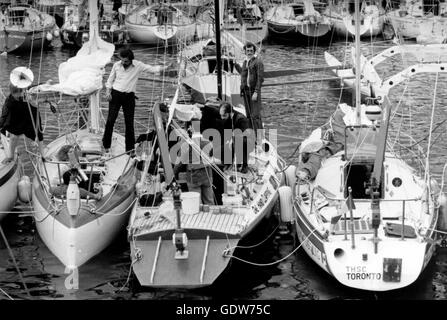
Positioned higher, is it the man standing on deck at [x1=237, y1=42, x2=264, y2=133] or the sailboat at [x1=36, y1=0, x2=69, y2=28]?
the man standing on deck at [x1=237, y1=42, x2=264, y2=133]

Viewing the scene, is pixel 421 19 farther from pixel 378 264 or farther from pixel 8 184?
pixel 378 264

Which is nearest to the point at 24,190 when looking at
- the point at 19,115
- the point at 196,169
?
the point at 19,115

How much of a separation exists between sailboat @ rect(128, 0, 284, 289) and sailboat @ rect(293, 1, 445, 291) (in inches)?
36.8

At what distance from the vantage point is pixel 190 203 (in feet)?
53.0

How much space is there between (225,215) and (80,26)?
27493mm

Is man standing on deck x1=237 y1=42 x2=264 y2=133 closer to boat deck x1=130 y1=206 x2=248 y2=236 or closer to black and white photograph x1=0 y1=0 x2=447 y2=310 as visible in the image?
black and white photograph x1=0 y1=0 x2=447 y2=310

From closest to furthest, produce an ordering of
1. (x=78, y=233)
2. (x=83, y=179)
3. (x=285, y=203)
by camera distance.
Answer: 1. (x=78, y=233)
2. (x=83, y=179)
3. (x=285, y=203)

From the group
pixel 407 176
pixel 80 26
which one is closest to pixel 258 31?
pixel 80 26

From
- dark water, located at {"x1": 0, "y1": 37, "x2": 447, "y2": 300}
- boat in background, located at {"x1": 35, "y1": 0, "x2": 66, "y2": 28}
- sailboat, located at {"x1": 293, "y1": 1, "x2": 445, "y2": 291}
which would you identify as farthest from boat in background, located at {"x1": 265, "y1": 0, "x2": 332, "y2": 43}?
sailboat, located at {"x1": 293, "y1": 1, "x2": 445, "y2": 291}

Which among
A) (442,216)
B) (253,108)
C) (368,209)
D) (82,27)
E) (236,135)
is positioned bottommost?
(82,27)

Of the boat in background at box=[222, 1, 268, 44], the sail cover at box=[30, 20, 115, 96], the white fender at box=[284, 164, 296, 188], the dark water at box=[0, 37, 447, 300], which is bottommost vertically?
the boat in background at box=[222, 1, 268, 44]

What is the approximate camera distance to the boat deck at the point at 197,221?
611 inches

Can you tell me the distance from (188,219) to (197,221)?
0.60ft

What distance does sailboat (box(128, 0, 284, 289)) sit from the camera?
14.9 metres
